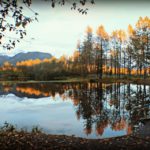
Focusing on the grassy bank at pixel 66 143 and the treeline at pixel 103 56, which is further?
the treeline at pixel 103 56

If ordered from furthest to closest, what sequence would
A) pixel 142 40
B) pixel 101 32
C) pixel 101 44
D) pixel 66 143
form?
1. pixel 101 44
2. pixel 101 32
3. pixel 142 40
4. pixel 66 143

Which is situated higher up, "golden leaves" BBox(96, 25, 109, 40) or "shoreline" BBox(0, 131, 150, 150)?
"golden leaves" BBox(96, 25, 109, 40)

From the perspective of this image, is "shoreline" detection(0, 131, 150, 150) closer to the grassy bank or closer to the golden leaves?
the grassy bank

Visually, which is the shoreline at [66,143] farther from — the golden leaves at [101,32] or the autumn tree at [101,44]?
the golden leaves at [101,32]

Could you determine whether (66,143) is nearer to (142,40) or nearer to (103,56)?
(142,40)

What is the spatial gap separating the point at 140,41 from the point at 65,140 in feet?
181

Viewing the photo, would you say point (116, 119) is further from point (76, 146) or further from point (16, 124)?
point (76, 146)

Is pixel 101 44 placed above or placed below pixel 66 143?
above

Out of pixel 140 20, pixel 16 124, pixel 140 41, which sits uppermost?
pixel 140 20

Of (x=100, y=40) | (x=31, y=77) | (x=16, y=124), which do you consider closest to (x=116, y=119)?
(x=16, y=124)

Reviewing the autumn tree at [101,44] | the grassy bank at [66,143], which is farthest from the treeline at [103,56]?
the grassy bank at [66,143]

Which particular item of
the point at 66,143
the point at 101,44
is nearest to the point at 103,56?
the point at 101,44

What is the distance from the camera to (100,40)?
75938mm

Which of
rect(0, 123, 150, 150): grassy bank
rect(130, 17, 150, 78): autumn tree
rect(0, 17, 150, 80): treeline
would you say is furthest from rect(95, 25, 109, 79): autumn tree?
rect(0, 123, 150, 150): grassy bank
